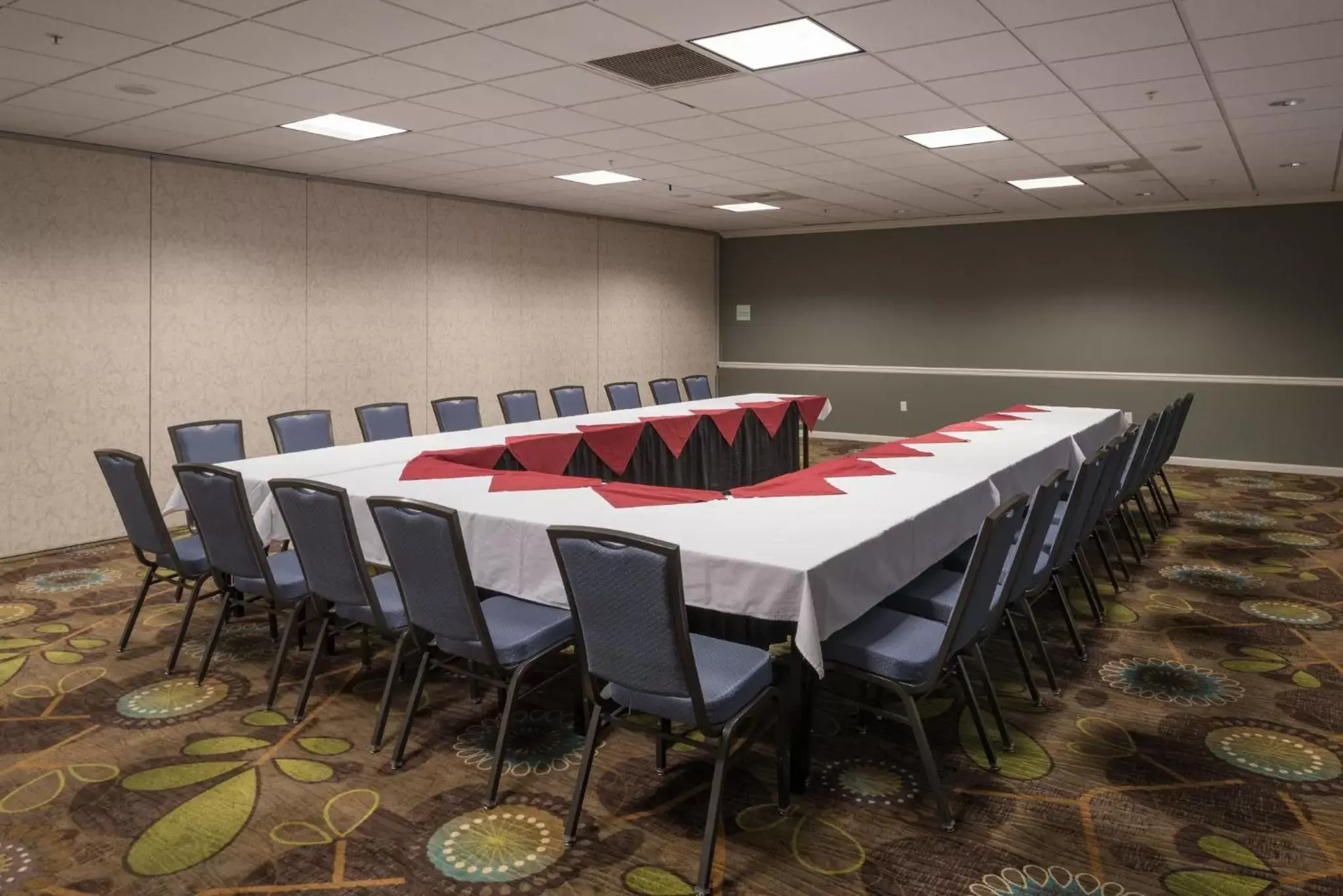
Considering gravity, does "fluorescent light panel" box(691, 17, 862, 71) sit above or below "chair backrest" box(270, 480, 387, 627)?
above

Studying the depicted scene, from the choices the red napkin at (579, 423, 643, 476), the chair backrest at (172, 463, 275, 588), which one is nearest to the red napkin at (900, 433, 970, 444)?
the red napkin at (579, 423, 643, 476)

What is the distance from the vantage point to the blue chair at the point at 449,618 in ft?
9.57

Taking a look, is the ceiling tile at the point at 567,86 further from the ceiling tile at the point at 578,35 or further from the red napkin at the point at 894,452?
the red napkin at the point at 894,452

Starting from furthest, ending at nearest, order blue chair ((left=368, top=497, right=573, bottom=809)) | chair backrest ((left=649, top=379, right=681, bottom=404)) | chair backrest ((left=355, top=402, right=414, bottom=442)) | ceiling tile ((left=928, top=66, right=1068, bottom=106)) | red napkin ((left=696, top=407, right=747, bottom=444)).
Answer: chair backrest ((left=649, top=379, right=681, bottom=404))
red napkin ((left=696, top=407, right=747, bottom=444))
chair backrest ((left=355, top=402, right=414, bottom=442))
ceiling tile ((left=928, top=66, right=1068, bottom=106))
blue chair ((left=368, top=497, right=573, bottom=809))

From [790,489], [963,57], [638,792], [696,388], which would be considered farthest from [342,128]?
[638,792]

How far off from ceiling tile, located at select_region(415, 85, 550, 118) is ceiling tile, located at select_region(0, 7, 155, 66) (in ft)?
4.79

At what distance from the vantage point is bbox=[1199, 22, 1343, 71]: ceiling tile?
155 inches

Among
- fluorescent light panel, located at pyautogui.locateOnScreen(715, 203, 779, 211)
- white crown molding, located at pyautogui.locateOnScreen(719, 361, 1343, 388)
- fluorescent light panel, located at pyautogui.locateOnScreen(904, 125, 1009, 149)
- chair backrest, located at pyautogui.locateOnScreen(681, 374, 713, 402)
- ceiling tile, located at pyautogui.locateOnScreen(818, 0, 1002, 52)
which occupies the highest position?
fluorescent light panel, located at pyautogui.locateOnScreen(715, 203, 779, 211)

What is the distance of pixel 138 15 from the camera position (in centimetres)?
372

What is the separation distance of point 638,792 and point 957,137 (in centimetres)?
512

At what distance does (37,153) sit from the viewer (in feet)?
20.0

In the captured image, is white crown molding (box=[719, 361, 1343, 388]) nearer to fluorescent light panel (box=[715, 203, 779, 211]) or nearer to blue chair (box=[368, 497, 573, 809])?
fluorescent light panel (box=[715, 203, 779, 211])

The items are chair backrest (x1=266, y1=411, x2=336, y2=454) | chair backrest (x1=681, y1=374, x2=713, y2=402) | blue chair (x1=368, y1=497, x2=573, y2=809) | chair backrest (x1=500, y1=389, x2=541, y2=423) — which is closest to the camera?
blue chair (x1=368, y1=497, x2=573, y2=809)

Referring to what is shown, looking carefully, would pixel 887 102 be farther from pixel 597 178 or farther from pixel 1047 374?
pixel 1047 374
